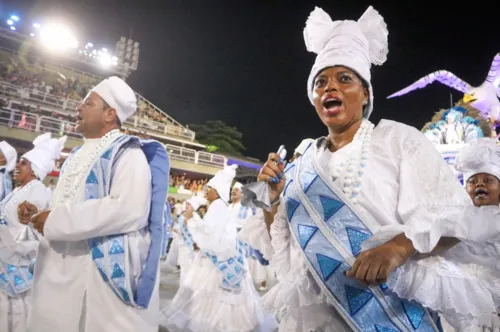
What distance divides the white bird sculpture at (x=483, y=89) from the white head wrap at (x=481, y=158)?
21.8 ft

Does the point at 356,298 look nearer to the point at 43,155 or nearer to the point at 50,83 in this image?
the point at 43,155

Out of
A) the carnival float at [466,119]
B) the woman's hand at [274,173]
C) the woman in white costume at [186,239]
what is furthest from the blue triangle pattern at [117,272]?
the carnival float at [466,119]

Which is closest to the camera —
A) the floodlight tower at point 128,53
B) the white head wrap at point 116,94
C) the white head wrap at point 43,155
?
the white head wrap at point 116,94

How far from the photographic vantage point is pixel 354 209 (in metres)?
1.66

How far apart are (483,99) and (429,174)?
10.2 meters

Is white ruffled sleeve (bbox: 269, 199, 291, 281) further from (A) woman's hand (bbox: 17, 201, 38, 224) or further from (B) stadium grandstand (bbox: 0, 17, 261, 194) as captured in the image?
(B) stadium grandstand (bbox: 0, 17, 261, 194)

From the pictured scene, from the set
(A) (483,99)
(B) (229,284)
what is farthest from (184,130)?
(B) (229,284)

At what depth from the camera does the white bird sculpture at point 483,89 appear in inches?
396

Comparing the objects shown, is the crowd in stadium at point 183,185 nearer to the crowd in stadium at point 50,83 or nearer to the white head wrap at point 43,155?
the crowd in stadium at point 50,83

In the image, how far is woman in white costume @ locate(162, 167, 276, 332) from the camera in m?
5.81

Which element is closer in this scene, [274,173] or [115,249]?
[274,173]

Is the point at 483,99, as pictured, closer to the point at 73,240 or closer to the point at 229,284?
the point at 229,284

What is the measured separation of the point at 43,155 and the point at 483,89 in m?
10.6

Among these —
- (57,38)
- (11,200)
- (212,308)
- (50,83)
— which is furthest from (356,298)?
(57,38)
